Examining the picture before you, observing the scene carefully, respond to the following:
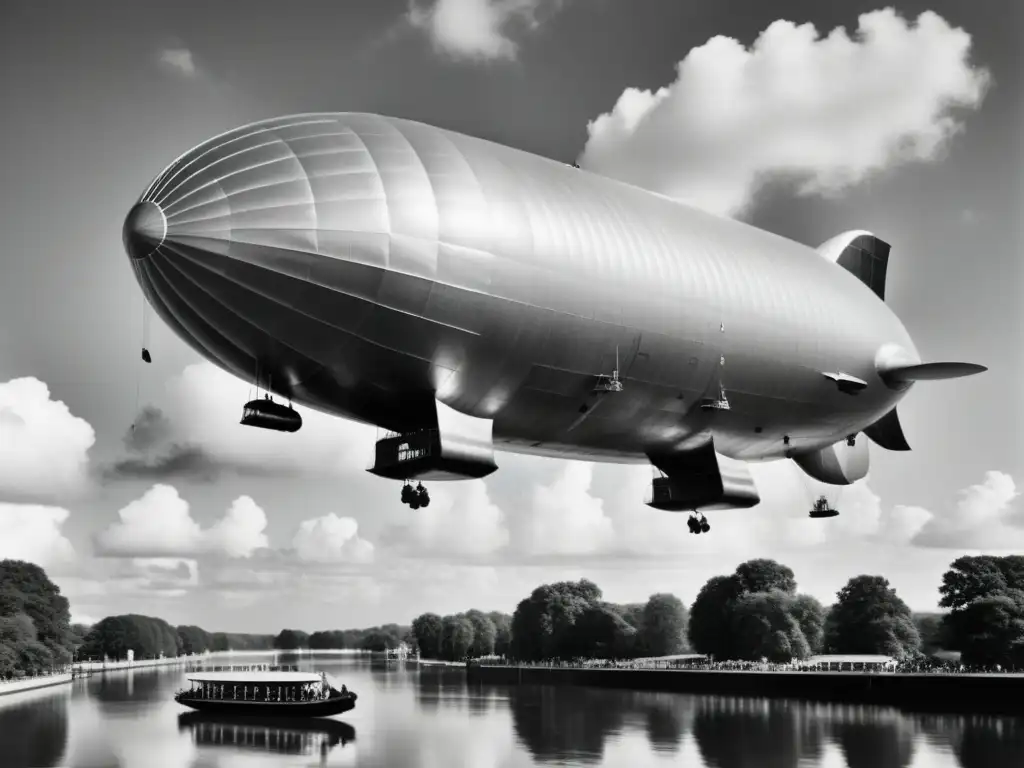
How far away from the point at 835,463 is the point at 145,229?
23.9 m

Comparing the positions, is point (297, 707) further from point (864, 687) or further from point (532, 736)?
point (864, 687)

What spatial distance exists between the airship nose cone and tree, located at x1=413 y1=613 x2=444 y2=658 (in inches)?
6729

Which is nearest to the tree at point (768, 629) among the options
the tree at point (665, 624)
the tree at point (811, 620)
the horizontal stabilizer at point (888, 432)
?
the tree at point (811, 620)

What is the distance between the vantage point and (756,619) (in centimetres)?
9350

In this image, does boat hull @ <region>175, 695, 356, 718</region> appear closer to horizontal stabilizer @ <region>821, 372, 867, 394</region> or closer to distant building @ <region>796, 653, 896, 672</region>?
distant building @ <region>796, 653, 896, 672</region>

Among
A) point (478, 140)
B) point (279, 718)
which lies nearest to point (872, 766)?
point (478, 140)

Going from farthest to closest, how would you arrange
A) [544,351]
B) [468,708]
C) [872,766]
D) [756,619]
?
[756,619], [468,708], [872,766], [544,351]

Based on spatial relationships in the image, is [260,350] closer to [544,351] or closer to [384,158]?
[384,158]

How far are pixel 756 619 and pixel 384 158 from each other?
265 feet

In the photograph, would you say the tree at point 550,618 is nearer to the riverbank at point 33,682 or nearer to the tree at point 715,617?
the tree at point 715,617

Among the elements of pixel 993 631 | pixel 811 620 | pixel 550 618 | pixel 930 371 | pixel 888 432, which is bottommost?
pixel 550 618

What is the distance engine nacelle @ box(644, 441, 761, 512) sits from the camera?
2944 centimetres

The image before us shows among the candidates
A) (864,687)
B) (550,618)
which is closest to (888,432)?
(864,687)

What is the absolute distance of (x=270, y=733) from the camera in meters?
64.7
